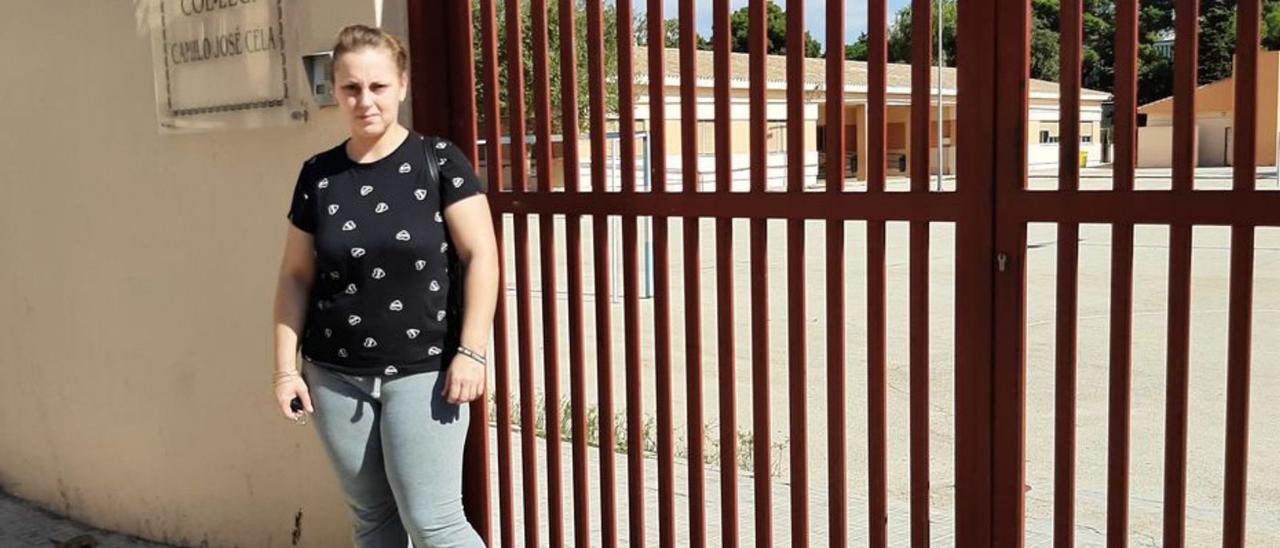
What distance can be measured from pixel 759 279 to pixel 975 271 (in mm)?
540

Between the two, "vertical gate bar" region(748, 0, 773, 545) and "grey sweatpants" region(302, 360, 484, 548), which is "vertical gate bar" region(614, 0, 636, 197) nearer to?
"vertical gate bar" region(748, 0, 773, 545)

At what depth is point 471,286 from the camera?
110 inches

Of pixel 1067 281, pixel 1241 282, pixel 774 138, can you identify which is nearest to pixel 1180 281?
pixel 1241 282

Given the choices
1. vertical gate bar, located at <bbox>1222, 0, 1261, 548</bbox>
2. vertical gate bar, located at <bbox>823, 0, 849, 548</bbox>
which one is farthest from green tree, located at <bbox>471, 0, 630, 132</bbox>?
vertical gate bar, located at <bbox>1222, 0, 1261, 548</bbox>

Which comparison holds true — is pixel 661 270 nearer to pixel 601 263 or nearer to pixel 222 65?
pixel 601 263

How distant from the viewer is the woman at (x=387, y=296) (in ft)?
9.04

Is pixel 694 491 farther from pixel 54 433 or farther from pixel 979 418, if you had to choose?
pixel 54 433

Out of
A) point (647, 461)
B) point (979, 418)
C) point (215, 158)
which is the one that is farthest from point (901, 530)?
point (215, 158)

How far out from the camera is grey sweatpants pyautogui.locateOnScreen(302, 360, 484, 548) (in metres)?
2.82

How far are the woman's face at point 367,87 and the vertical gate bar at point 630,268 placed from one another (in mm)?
579

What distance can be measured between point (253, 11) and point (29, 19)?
1487 mm

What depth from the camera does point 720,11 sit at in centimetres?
283

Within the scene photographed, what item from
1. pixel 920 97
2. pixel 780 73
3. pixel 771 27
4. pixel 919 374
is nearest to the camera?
pixel 920 97

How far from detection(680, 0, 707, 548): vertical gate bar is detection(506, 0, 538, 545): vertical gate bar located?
539mm
